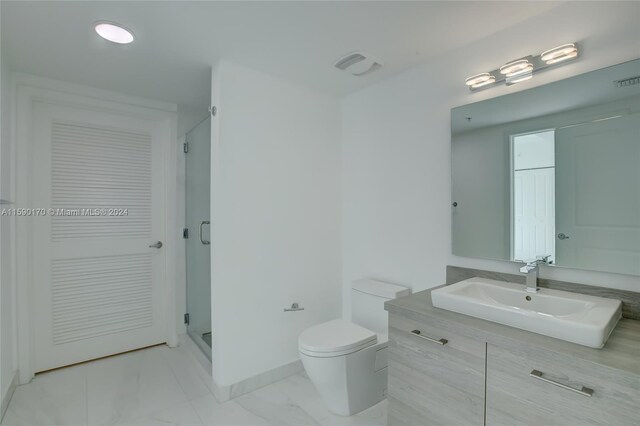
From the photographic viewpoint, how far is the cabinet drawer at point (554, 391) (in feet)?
3.00

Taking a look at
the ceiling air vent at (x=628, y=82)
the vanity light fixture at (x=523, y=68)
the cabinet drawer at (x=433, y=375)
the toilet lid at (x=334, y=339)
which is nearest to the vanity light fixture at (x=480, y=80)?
the vanity light fixture at (x=523, y=68)

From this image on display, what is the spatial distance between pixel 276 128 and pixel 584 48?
1.77 metres

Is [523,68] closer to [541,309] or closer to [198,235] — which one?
[541,309]

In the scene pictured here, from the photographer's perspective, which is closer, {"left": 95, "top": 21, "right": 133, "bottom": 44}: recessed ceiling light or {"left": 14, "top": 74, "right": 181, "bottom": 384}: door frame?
{"left": 95, "top": 21, "right": 133, "bottom": 44}: recessed ceiling light

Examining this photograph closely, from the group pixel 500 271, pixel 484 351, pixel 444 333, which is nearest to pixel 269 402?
pixel 444 333

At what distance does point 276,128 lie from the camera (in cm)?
230

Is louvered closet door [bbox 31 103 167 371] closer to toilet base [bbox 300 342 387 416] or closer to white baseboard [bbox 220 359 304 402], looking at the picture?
white baseboard [bbox 220 359 304 402]

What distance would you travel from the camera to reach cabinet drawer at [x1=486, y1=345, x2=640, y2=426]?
3.00 ft

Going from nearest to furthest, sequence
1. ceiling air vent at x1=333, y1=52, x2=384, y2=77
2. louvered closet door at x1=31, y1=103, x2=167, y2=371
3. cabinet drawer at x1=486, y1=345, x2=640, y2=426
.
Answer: cabinet drawer at x1=486, y1=345, x2=640, y2=426 → ceiling air vent at x1=333, y1=52, x2=384, y2=77 → louvered closet door at x1=31, y1=103, x2=167, y2=371

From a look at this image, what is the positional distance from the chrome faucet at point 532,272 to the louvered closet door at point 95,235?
2.83m

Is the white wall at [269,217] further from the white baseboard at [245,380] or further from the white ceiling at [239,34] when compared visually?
the white ceiling at [239,34]

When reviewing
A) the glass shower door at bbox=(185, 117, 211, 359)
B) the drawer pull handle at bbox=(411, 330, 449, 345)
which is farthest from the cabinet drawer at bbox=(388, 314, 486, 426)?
the glass shower door at bbox=(185, 117, 211, 359)

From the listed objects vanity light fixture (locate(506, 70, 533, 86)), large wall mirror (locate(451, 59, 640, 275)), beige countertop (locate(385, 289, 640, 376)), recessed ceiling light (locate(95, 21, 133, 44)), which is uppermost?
recessed ceiling light (locate(95, 21, 133, 44))

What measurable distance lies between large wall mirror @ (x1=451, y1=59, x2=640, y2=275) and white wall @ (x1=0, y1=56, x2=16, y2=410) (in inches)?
110
